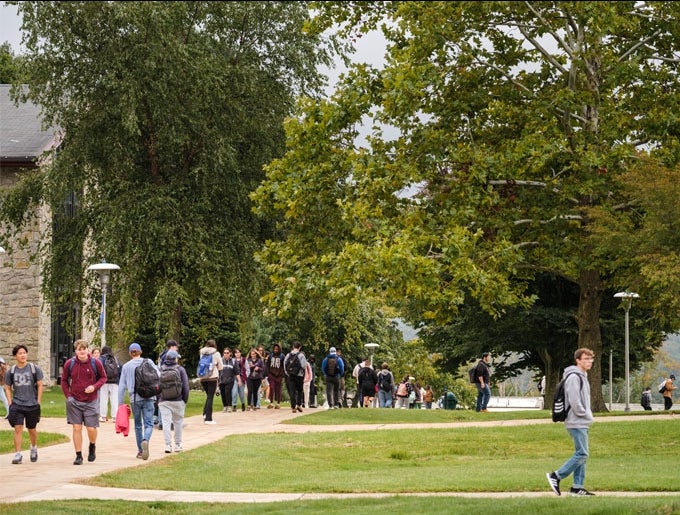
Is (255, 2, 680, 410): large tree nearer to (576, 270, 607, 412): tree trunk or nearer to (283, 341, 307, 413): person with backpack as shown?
(576, 270, 607, 412): tree trunk

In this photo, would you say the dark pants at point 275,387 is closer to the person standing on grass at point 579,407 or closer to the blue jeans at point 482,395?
the blue jeans at point 482,395

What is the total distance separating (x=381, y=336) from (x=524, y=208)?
4258 centimetres

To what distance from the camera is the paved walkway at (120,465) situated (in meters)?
15.8

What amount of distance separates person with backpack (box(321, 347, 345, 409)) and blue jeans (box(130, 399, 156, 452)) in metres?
15.6

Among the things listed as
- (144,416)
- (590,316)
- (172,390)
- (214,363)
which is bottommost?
(144,416)

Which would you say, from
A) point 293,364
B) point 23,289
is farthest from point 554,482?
point 23,289

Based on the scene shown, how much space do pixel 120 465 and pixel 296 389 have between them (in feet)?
51.2

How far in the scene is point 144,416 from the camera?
807 inches

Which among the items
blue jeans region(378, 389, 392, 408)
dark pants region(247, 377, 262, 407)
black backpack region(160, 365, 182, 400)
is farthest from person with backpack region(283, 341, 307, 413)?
black backpack region(160, 365, 182, 400)

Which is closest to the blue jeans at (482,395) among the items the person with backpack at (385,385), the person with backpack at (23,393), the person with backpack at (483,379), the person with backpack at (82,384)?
the person with backpack at (483,379)

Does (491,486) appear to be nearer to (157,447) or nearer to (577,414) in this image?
(577,414)

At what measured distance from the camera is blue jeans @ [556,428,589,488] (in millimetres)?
15461

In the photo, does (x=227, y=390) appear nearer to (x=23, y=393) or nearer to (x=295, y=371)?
(x=295, y=371)

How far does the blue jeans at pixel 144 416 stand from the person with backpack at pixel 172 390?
0.43 metres
